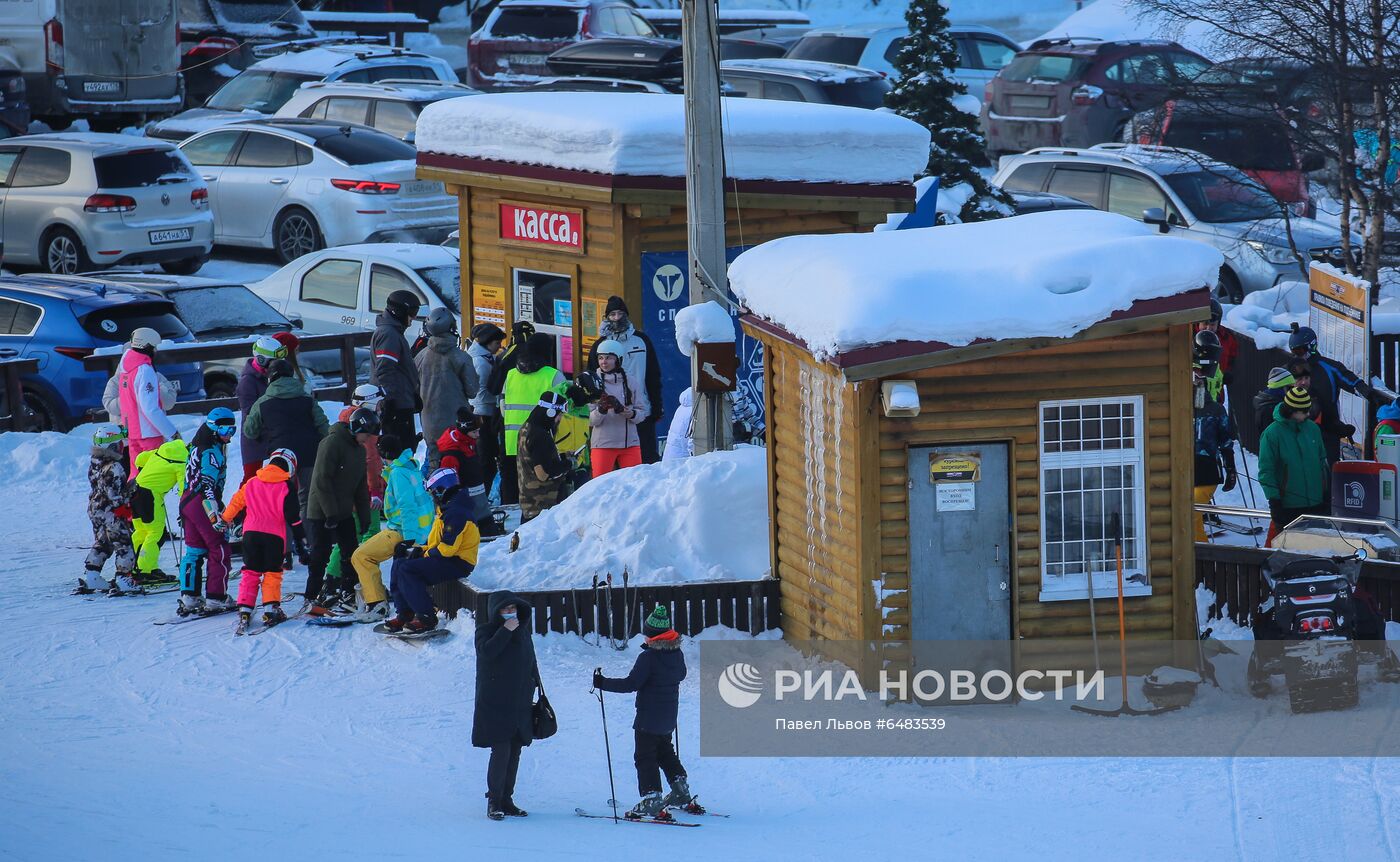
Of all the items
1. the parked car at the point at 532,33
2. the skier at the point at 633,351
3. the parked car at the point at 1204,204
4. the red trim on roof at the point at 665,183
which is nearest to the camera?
the skier at the point at 633,351

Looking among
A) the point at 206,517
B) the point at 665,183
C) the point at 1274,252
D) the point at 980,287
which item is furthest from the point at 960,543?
the point at 1274,252

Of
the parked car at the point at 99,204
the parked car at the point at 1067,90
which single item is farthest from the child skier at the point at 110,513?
the parked car at the point at 1067,90

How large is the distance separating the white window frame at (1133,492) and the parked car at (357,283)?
9.16 metres

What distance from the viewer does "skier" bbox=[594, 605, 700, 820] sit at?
372 inches

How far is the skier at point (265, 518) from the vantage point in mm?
12211

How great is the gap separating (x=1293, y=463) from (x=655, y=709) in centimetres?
544

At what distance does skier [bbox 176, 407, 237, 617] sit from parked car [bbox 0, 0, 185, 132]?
15076 mm

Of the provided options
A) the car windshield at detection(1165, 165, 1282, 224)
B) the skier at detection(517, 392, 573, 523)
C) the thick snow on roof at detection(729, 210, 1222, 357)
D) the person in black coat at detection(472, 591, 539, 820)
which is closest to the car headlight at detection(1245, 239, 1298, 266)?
the car windshield at detection(1165, 165, 1282, 224)

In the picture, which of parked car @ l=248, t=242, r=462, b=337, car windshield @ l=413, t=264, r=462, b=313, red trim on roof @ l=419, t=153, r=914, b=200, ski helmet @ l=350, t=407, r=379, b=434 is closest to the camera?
ski helmet @ l=350, t=407, r=379, b=434

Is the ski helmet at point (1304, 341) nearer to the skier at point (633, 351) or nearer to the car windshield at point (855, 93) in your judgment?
the skier at point (633, 351)

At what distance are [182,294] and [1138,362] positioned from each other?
36.9 feet

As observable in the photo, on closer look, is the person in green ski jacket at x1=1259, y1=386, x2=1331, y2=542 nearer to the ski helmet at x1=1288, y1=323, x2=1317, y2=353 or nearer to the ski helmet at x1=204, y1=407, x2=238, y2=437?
the ski helmet at x1=1288, y1=323, x2=1317, y2=353

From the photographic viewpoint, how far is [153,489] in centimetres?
1309

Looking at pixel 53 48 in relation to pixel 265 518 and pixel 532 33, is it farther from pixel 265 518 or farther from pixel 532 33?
pixel 265 518
